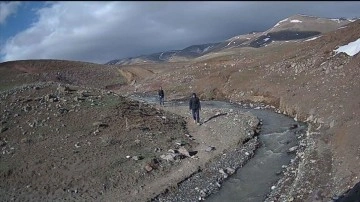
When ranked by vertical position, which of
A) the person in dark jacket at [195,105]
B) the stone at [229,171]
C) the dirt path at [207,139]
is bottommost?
the stone at [229,171]

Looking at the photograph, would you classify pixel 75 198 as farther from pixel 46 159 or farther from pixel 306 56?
pixel 306 56

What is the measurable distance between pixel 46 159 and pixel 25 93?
1165cm

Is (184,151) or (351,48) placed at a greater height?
(351,48)

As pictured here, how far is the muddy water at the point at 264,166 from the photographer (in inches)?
832

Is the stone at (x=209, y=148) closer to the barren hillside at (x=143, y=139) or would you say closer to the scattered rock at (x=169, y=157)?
the barren hillside at (x=143, y=139)

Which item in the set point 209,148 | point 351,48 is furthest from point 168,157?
point 351,48

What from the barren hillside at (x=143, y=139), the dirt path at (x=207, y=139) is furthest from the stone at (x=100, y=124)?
the dirt path at (x=207, y=139)

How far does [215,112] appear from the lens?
124 ft

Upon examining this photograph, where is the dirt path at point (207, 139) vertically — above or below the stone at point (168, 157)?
below

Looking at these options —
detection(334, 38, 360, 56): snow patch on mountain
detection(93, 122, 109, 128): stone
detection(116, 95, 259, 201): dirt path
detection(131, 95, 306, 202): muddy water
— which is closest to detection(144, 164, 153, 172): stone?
detection(116, 95, 259, 201): dirt path

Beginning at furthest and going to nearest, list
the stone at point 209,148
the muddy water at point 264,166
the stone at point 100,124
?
the stone at point 100,124 → the stone at point 209,148 → the muddy water at point 264,166

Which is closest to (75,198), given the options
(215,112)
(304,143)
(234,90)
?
(304,143)

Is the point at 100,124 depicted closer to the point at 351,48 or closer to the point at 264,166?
the point at 264,166

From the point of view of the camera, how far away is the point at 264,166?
24.6 m
